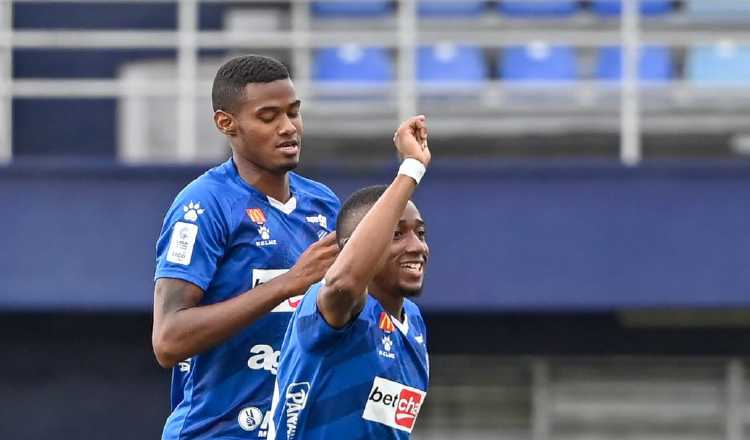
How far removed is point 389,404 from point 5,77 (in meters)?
6.92

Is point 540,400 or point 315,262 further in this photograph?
point 540,400

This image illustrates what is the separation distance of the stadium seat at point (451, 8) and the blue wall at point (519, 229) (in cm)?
244

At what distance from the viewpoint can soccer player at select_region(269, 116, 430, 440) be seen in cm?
438

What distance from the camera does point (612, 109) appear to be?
11.6 m

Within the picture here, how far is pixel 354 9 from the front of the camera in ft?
40.5

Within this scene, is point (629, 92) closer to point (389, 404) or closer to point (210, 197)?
point (210, 197)

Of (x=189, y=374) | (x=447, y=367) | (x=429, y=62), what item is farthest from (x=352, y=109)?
(x=189, y=374)

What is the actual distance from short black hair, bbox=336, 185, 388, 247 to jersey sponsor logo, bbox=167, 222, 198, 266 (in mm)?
469

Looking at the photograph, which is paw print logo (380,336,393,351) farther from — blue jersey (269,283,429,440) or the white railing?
the white railing

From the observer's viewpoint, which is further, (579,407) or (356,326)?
(579,407)

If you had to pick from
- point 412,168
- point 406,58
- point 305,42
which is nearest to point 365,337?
point 412,168

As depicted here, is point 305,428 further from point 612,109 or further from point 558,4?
point 558,4

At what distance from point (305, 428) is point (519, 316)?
6934 millimetres

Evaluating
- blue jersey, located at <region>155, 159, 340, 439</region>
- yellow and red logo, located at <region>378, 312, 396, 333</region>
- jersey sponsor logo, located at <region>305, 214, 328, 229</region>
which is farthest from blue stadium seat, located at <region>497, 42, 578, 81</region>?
yellow and red logo, located at <region>378, 312, 396, 333</region>
